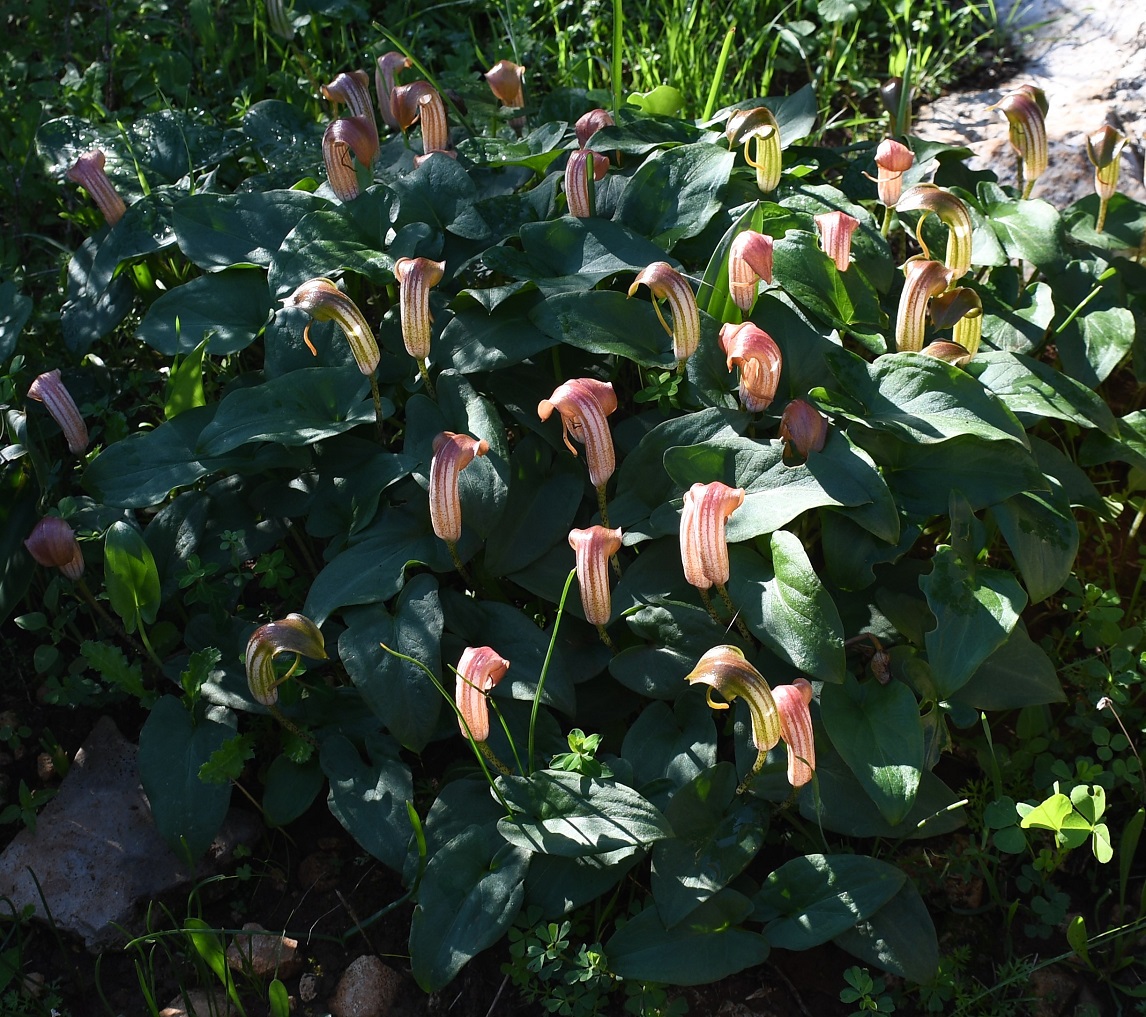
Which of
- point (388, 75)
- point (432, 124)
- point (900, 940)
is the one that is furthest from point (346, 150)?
point (900, 940)

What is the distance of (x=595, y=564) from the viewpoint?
197cm

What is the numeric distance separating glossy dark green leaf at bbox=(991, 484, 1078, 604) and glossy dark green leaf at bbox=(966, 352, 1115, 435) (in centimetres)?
19

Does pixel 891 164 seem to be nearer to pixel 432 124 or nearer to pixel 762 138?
pixel 762 138

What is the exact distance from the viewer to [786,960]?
206 centimetres

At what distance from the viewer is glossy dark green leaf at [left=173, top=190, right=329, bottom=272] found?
270 centimetres

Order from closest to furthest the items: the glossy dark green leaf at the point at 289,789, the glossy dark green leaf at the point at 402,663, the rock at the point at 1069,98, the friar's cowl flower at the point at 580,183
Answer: the glossy dark green leaf at the point at 402,663 < the glossy dark green leaf at the point at 289,789 < the friar's cowl flower at the point at 580,183 < the rock at the point at 1069,98

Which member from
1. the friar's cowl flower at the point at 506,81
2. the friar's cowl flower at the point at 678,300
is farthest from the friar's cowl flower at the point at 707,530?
the friar's cowl flower at the point at 506,81

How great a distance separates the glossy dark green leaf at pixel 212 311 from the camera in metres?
2.62

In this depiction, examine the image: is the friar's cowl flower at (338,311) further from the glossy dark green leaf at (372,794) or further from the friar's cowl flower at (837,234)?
the friar's cowl flower at (837,234)

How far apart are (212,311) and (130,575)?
2.50 ft

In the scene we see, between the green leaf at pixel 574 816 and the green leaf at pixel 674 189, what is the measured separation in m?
1.37

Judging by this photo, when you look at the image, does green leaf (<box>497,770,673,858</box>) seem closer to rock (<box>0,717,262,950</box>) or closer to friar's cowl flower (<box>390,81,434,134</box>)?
rock (<box>0,717,262,950</box>)

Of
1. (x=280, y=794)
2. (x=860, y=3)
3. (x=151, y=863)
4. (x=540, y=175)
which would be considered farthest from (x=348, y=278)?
(x=860, y=3)

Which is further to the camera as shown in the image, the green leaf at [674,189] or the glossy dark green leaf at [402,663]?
the green leaf at [674,189]
